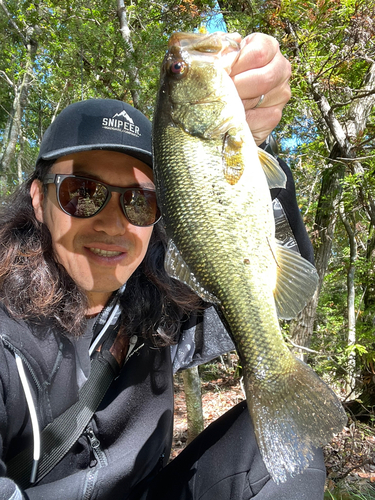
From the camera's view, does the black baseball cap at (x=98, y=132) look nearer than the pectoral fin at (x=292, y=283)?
No

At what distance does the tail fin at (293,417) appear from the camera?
1.26 m

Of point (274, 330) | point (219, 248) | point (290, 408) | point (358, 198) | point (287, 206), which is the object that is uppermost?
point (358, 198)

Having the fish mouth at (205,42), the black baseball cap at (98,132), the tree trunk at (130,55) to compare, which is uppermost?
the tree trunk at (130,55)

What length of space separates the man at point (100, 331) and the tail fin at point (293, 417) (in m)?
0.73

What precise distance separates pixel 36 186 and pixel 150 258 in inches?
32.5

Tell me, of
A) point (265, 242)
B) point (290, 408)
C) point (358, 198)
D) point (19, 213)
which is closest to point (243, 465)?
point (290, 408)

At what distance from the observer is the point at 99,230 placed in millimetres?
1916

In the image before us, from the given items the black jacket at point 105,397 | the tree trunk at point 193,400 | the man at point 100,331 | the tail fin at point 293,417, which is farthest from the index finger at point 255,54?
the tree trunk at point 193,400

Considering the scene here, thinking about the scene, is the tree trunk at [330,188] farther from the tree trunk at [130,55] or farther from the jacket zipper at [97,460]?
the jacket zipper at [97,460]

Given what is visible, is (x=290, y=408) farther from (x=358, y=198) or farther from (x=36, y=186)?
(x=358, y=198)

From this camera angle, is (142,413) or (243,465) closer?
(243,465)

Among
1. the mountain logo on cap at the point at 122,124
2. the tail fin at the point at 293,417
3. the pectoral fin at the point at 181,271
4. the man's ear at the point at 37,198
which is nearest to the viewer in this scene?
the tail fin at the point at 293,417

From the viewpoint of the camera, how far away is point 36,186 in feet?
6.91

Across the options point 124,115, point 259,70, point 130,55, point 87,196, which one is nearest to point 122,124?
point 124,115
